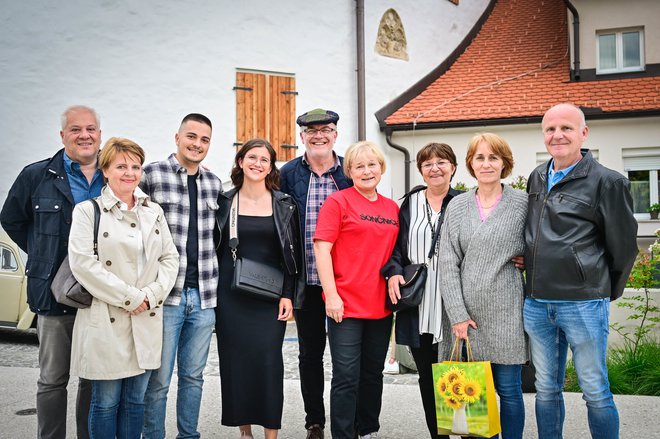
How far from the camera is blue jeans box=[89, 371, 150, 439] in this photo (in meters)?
3.35

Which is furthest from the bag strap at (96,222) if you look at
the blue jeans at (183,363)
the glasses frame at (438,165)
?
the glasses frame at (438,165)

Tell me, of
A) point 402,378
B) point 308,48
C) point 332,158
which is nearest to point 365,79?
point 308,48

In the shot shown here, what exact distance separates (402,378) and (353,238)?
3.37 metres

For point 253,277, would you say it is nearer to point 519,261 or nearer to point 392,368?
point 519,261

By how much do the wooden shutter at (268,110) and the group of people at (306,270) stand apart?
7.00m

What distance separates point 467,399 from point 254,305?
4.59ft

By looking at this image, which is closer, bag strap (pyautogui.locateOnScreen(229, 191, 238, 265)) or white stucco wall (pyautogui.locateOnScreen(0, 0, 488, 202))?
bag strap (pyautogui.locateOnScreen(229, 191, 238, 265))

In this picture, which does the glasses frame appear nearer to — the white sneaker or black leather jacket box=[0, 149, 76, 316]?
black leather jacket box=[0, 149, 76, 316]

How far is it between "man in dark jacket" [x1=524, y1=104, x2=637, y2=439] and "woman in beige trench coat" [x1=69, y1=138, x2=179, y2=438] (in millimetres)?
2047

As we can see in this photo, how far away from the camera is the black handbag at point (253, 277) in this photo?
3.79 m

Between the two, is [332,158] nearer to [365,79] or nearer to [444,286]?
[444,286]

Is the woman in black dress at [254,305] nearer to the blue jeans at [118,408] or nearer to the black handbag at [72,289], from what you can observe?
the blue jeans at [118,408]

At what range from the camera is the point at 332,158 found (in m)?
4.42

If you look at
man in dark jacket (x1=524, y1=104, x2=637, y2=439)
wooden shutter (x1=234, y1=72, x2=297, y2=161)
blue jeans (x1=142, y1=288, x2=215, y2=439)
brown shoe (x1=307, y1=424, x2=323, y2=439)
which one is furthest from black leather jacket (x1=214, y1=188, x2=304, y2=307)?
wooden shutter (x1=234, y1=72, x2=297, y2=161)
